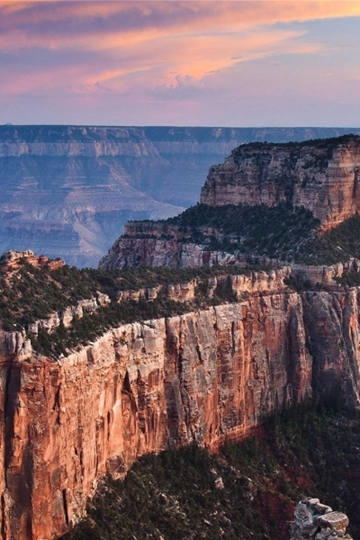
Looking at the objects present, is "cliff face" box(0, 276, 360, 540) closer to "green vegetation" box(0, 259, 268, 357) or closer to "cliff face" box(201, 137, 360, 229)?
"green vegetation" box(0, 259, 268, 357)

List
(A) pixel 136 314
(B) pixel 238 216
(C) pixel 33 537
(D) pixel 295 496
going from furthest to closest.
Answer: (B) pixel 238 216, (D) pixel 295 496, (A) pixel 136 314, (C) pixel 33 537

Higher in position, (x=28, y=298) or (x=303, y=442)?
(x=28, y=298)

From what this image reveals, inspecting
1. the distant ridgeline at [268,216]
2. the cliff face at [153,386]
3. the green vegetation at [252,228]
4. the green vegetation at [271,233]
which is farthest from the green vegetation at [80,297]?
the distant ridgeline at [268,216]

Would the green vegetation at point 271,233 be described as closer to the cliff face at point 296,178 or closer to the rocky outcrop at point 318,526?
the cliff face at point 296,178

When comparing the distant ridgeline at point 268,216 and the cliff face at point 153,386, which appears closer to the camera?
the cliff face at point 153,386

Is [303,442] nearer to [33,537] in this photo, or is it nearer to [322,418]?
[322,418]

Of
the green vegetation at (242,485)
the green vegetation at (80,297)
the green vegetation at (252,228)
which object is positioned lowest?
the green vegetation at (242,485)

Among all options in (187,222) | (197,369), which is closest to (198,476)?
(197,369)
